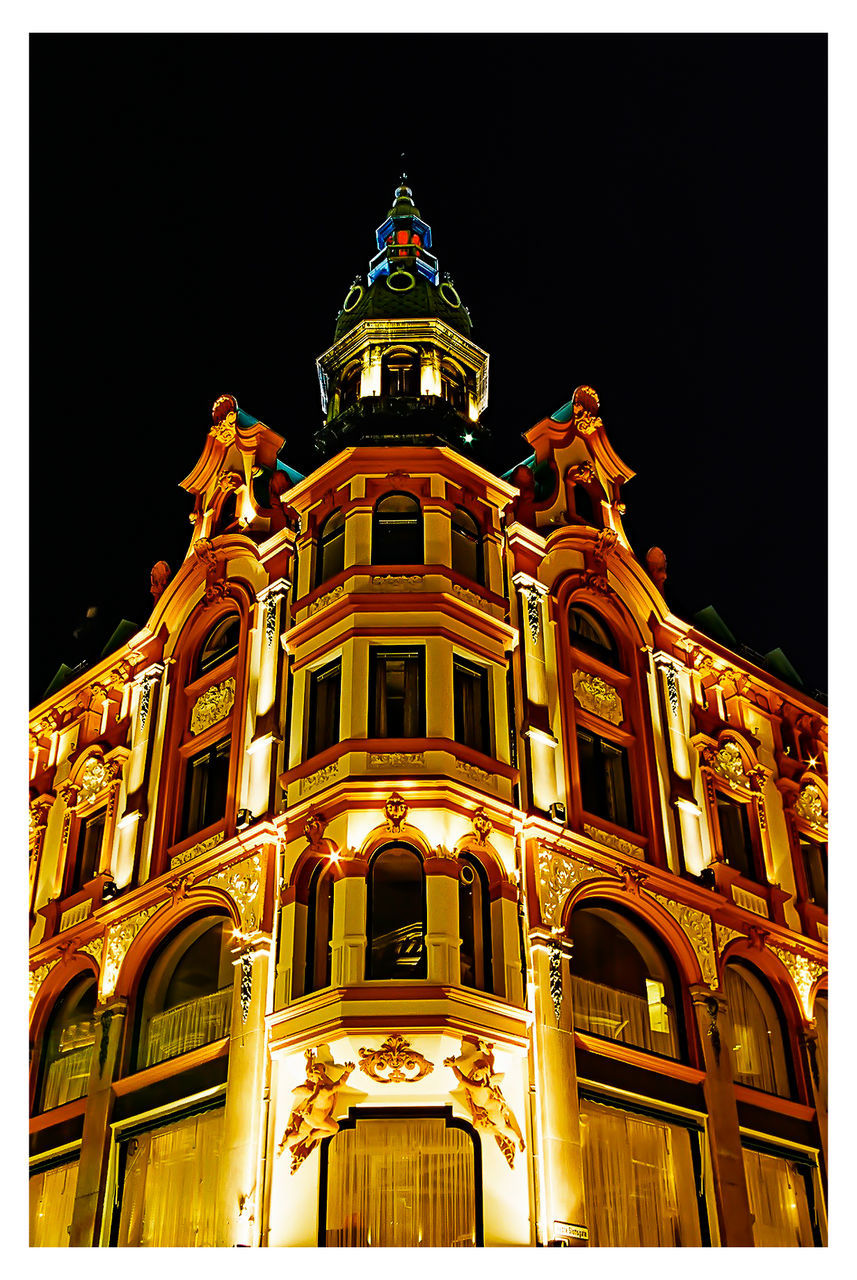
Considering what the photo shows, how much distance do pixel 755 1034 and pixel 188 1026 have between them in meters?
13.2

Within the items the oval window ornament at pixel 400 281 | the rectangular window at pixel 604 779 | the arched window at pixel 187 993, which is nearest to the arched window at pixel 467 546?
the rectangular window at pixel 604 779

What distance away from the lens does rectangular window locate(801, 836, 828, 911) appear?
34812 mm

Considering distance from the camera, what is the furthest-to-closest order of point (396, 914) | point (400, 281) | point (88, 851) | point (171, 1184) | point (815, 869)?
point (400, 281) < point (815, 869) < point (88, 851) < point (171, 1184) < point (396, 914)

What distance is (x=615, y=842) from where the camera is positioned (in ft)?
94.9

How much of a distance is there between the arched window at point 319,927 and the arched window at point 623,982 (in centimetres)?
545

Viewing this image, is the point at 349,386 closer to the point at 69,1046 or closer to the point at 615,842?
the point at 615,842

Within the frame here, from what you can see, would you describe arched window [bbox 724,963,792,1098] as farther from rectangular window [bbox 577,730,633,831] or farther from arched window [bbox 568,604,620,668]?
arched window [bbox 568,604,620,668]

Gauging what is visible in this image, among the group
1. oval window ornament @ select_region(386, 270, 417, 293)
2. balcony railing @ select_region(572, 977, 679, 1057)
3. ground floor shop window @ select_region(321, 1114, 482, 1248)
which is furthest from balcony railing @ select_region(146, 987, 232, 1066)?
oval window ornament @ select_region(386, 270, 417, 293)

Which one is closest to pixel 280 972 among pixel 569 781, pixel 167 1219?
pixel 167 1219

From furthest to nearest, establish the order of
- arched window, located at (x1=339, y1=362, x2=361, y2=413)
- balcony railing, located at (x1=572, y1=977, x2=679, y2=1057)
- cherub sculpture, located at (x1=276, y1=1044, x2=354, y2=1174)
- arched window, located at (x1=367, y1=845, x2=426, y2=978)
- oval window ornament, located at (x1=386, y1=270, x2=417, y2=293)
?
oval window ornament, located at (x1=386, y1=270, x2=417, y2=293), arched window, located at (x1=339, y1=362, x2=361, y2=413), balcony railing, located at (x1=572, y1=977, x2=679, y2=1057), arched window, located at (x1=367, y1=845, x2=426, y2=978), cherub sculpture, located at (x1=276, y1=1044, x2=354, y2=1174)

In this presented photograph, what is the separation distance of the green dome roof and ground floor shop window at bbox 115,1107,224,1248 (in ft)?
71.6

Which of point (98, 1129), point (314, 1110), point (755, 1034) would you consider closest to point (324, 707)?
point (314, 1110)

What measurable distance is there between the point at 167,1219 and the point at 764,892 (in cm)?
1622

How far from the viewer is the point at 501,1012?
78.3ft
